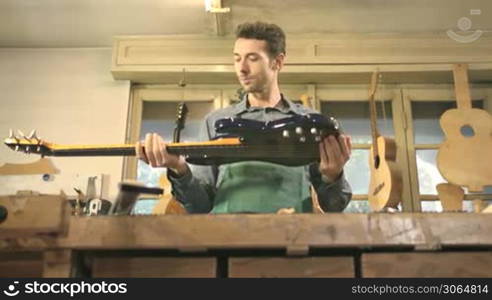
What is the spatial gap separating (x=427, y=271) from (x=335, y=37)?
2.71m

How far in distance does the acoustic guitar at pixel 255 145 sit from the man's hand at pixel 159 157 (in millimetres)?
18

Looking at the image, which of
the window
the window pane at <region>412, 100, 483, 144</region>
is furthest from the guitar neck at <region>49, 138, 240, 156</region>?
the window pane at <region>412, 100, 483, 144</region>

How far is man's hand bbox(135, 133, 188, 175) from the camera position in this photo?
→ 3.78ft

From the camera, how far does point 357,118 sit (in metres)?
3.27

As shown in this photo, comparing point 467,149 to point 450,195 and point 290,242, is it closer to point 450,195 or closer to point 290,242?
point 450,195

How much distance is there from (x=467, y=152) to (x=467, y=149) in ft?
0.05

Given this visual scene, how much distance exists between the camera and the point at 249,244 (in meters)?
0.64

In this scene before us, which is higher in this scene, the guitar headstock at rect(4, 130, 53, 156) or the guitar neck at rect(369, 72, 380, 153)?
the guitar neck at rect(369, 72, 380, 153)

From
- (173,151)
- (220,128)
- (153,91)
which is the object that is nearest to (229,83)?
(153,91)

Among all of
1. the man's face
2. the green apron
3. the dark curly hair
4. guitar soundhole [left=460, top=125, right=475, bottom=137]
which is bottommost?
the green apron

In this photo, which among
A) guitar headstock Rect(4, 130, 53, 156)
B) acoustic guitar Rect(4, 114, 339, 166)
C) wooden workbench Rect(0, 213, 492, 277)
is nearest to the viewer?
wooden workbench Rect(0, 213, 492, 277)

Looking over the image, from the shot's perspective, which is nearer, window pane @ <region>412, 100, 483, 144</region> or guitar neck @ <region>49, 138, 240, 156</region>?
guitar neck @ <region>49, 138, 240, 156</region>

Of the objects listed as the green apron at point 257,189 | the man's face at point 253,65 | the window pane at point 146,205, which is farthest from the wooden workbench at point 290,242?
the window pane at point 146,205

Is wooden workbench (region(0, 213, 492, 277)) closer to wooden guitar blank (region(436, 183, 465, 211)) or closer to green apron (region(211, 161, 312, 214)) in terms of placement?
green apron (region(211, 161, 312, 214))
